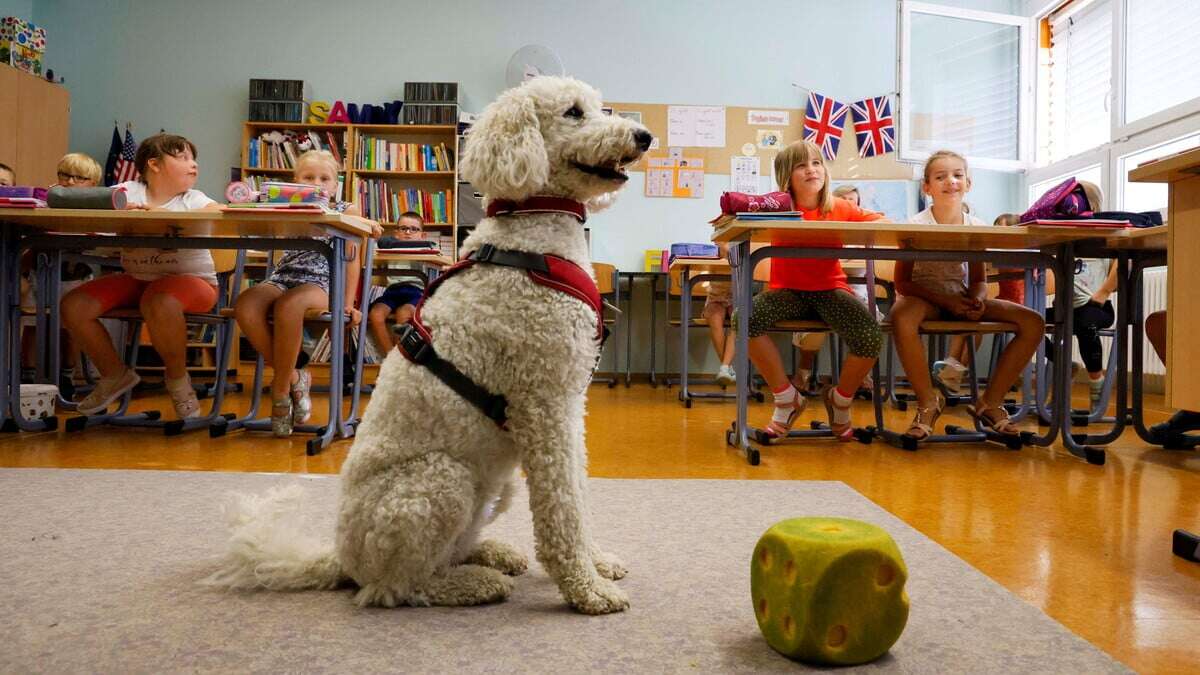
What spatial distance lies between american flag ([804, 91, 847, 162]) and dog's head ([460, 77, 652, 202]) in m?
5.74

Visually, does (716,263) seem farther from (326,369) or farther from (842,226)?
(326,369)

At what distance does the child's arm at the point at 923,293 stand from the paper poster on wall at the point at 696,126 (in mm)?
3662

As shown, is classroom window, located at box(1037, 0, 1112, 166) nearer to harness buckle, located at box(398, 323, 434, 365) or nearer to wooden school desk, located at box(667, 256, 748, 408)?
wooden school desk, located at box(667, 256, 748, 408)

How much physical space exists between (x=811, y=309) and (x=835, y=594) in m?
2.19

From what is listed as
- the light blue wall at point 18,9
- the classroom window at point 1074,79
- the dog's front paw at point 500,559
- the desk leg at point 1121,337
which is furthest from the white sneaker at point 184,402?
the classroom window at point 1074,79

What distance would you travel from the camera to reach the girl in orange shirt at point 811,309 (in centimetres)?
298

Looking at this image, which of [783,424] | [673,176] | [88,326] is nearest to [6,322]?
[88,326]

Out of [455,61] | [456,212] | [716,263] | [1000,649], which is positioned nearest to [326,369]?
[456,212]

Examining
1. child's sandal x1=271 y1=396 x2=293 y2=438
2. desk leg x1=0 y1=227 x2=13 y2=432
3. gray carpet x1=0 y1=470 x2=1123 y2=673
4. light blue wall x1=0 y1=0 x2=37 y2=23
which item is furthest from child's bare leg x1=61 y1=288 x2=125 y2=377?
light blue wall x1=0 y1=0 x2=37 y2=23

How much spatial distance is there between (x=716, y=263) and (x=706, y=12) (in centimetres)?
320

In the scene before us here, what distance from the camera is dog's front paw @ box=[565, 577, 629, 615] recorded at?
1206 millimetres

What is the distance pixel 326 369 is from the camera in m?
6.00

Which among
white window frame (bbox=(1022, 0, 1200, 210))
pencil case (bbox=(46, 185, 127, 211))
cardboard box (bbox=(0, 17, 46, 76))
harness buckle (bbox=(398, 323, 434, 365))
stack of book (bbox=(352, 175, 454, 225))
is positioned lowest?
harness buckle (bbox=(398, 323, 434, 365))

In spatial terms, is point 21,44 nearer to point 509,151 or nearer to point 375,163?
point 375,163
